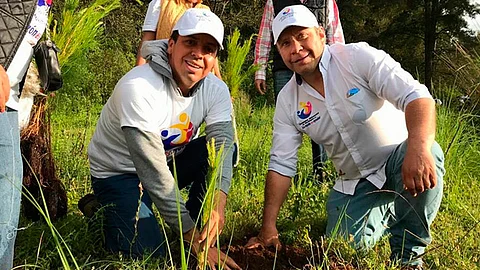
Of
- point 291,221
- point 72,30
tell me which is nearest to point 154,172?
point 291,221

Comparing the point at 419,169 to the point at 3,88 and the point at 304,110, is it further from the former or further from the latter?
the point at 3,88

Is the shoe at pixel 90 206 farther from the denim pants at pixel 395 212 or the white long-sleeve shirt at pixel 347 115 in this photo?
the denim pants at pixel 395 212

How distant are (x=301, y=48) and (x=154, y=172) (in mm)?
962

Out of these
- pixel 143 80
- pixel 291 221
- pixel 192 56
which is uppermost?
pixel 192 56

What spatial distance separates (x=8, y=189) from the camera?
1.99m

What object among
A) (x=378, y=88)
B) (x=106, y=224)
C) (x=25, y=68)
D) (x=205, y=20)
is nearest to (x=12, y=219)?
(x=25, y=68)

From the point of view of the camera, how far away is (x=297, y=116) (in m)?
2.85

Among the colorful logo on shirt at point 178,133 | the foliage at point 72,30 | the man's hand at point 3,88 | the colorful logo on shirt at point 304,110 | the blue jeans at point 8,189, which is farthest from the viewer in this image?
the foliage at point 72,30

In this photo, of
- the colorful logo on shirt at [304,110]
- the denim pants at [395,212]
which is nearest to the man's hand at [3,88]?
the denim pants at [395,212]

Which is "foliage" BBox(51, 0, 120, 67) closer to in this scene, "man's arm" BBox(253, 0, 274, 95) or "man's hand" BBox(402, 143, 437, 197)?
"man's arm" BBox(253, 0, 274, 95)

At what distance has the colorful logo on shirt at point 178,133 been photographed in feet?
8.66

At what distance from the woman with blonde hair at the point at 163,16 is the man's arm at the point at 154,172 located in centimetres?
111

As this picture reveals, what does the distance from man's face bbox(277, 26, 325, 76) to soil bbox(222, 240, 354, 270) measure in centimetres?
88

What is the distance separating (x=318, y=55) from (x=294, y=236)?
37.5 inches
